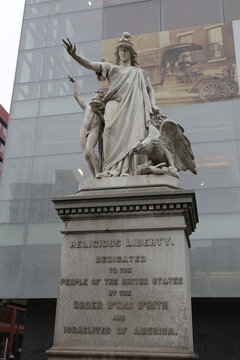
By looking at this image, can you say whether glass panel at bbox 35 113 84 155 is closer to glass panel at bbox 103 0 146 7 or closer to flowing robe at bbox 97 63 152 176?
glass panel at bbox 103 0 146 7

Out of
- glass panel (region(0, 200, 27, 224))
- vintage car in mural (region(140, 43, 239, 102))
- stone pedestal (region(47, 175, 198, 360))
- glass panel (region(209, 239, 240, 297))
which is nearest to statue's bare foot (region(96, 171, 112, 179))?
stone pedestal (region(47, 175, 198, 360))

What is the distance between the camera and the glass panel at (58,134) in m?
21.6

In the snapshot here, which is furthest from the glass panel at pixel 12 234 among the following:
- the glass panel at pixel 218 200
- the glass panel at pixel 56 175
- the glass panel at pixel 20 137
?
the glass panel at pixel 218 200

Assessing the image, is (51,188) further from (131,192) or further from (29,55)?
(131,192)

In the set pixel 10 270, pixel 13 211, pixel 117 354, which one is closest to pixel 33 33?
pixel 13 211

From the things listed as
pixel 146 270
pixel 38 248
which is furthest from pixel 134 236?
A: pixel 38 248

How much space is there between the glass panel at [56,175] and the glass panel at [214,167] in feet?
17.2

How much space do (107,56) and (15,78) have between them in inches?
217

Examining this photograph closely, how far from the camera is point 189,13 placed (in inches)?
891

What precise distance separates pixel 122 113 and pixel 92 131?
0.72m

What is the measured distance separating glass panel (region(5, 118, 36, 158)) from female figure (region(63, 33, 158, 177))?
1369cm

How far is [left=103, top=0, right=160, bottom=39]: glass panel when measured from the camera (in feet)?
75.3

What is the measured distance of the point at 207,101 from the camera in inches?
804

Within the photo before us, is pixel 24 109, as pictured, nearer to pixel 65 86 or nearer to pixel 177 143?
pixel 65 86
